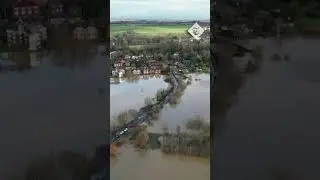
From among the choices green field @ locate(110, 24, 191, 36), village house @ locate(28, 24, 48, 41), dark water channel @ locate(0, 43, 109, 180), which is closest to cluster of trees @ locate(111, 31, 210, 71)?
green field @ locate(110, 24, 191, 36)

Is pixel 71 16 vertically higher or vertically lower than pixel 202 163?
higher

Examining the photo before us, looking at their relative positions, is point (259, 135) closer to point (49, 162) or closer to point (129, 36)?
point (129, 36)

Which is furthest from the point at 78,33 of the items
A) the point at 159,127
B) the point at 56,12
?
the point at 159,127

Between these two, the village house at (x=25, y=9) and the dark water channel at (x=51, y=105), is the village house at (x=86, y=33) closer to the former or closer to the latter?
the dark water channel at (x=51, y=105)

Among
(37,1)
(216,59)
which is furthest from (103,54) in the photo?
(216,59)

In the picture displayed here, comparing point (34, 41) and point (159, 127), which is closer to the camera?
point (34, 41)

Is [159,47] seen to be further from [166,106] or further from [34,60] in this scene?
[34,60]
